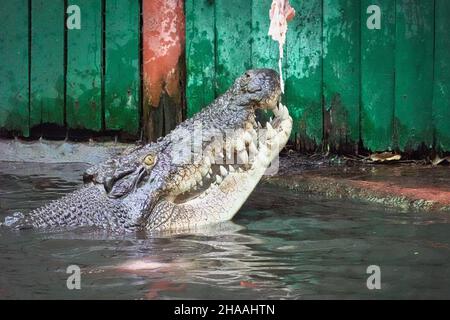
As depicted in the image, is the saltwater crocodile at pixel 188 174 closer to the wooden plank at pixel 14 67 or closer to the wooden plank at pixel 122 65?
the wooden plank at pixel 122 65

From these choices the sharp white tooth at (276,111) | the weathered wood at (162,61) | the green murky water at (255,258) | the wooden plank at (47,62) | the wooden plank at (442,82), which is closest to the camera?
the green murky water at (255,258)

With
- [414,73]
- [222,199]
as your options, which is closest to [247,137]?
[222,199]

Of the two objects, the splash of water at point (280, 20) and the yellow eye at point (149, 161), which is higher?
the splash of water at point (280, 20)

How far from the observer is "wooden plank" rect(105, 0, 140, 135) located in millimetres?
8344

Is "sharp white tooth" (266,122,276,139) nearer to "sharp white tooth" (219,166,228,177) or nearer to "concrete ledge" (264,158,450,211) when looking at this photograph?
"sharp white tooth" (219,166,228,177)

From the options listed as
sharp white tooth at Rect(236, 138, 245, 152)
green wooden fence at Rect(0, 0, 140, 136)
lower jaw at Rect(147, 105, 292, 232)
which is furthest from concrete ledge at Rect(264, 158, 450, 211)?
green wooden fence at Rect(0, 0, 140, 136)

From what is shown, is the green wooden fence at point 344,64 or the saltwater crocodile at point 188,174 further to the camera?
the green wooden fence at point 344,64

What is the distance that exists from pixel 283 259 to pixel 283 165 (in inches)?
120

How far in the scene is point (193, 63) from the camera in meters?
8.28

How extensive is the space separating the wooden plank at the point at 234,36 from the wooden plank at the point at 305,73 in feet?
1.24

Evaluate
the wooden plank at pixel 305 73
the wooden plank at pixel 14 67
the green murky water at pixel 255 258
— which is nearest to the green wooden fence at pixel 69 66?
the wooden plank at pixel 14 67

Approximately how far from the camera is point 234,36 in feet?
26.9

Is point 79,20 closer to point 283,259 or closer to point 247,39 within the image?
point 247,39

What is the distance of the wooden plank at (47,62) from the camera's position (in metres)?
8.49
